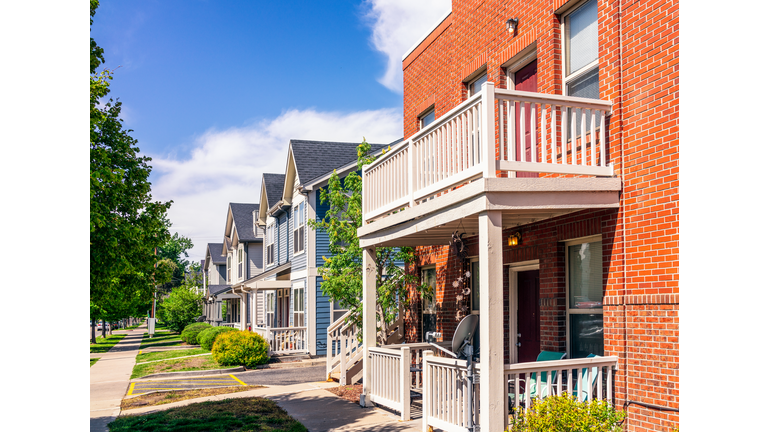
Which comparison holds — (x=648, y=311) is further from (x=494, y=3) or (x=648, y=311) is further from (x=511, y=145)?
(x=494, y=3)

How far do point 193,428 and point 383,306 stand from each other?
5.79 metres

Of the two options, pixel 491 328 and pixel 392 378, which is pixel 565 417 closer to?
pixel 491 328

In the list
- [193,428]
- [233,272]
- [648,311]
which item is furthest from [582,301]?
[233,272]

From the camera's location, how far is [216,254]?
5872 cm

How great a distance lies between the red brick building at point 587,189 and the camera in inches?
279

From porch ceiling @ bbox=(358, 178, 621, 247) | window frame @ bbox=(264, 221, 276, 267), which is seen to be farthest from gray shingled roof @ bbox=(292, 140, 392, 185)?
porch ceiling @ bbox=(358, 178, 621, 247)

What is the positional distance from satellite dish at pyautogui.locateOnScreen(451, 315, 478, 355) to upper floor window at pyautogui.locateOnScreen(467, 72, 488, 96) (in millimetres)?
5107

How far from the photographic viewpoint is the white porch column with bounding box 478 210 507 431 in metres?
7.12

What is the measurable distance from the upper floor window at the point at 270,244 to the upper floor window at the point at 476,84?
20808mm

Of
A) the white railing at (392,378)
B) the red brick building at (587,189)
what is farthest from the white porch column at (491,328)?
the white railing at (392,378)

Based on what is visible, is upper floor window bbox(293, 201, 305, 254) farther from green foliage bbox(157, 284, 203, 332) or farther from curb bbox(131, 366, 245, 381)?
green foliage bbox(157, 284, 203, 332)

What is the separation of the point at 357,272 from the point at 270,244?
58.8 feet

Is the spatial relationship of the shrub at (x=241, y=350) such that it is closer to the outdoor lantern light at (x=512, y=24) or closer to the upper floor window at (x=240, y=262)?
the outdoor lantern light at (x=512, y=24)

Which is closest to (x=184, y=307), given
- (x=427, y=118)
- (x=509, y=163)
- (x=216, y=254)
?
(x=216, y=254)
